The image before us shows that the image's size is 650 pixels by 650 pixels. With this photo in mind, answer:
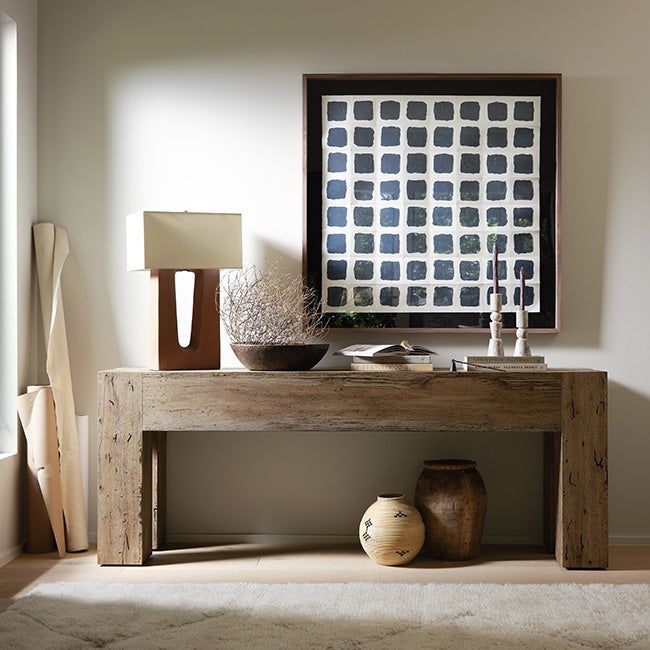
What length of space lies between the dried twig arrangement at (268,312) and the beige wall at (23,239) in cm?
82

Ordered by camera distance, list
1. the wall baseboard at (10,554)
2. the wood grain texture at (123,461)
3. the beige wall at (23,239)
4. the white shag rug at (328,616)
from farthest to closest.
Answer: the beige wall at (23,239)
the wall baseboard at (10,554)
the wood grain texture at (123,461)
the white shag rug at (328,616)

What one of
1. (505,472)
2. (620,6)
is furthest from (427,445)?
(620,6)

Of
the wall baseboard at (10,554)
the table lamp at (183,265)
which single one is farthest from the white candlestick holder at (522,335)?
the wall baseboard at (10,554)

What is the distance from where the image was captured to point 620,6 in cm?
392

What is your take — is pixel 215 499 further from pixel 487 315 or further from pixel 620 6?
pixel 620 6

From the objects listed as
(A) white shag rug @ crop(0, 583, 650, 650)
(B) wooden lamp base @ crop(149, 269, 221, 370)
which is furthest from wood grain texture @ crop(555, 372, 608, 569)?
(B) wooden lamp base @ crop(149, 269, 221, 370)

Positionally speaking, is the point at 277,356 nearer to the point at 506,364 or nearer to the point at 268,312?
the point at 268,312

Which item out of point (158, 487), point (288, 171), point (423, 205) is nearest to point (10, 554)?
point (158, 487)

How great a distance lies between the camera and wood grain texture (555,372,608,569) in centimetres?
344

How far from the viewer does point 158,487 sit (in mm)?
3781

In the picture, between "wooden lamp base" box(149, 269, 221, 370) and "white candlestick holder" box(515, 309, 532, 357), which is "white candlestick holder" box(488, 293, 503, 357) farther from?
"wooden lamp base" box(149, 269, 221, 370)

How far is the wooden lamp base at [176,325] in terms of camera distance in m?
3.58

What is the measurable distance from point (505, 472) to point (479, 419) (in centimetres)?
60

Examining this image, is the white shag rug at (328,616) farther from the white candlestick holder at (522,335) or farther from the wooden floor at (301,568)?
the white candlestick holder at (522,335)
